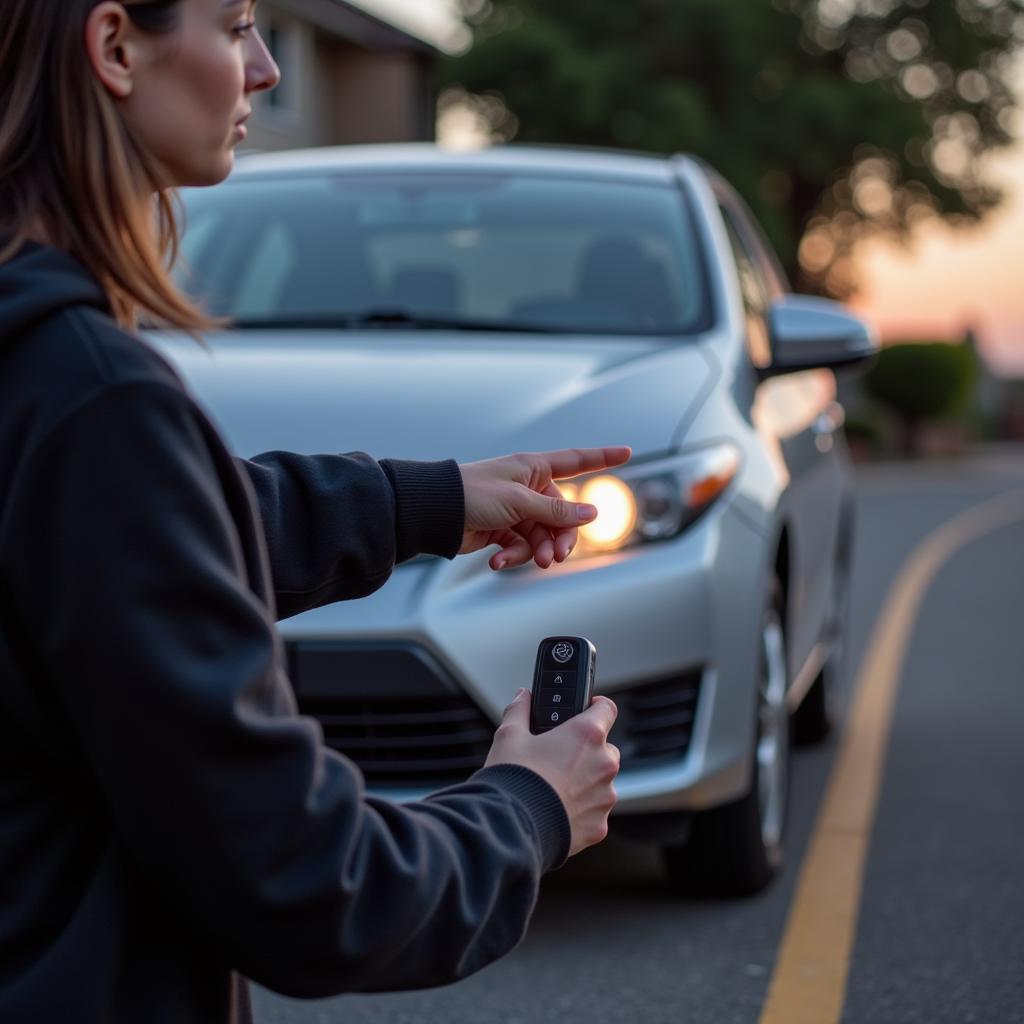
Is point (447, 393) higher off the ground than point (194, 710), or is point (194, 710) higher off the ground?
point (194, 710)

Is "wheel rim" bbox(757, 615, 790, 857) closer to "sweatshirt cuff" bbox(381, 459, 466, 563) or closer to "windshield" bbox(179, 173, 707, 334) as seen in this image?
"windshield" bbox(179, 173, 707, 334)

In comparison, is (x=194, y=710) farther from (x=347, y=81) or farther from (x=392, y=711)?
(x=347, y=81)

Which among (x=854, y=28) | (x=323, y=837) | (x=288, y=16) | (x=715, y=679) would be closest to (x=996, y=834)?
(x=715, y=679)

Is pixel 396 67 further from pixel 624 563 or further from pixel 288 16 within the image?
pixel 624 563

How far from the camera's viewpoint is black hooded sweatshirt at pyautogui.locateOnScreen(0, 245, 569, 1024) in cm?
116

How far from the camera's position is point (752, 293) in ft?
17.9

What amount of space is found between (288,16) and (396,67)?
14.1ft

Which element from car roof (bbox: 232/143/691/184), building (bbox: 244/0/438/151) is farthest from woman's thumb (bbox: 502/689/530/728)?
building (bbox: 244/0/438/151)

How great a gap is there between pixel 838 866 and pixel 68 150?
3482 mm

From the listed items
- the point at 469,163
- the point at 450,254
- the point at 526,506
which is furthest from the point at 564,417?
the point at 526,506

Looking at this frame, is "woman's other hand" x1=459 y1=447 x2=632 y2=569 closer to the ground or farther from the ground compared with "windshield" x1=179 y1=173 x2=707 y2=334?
farther from the ground

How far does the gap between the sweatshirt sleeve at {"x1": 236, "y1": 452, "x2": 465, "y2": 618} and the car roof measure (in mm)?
3526

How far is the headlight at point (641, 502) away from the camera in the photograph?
375 cm

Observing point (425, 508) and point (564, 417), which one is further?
point (564, 417)
